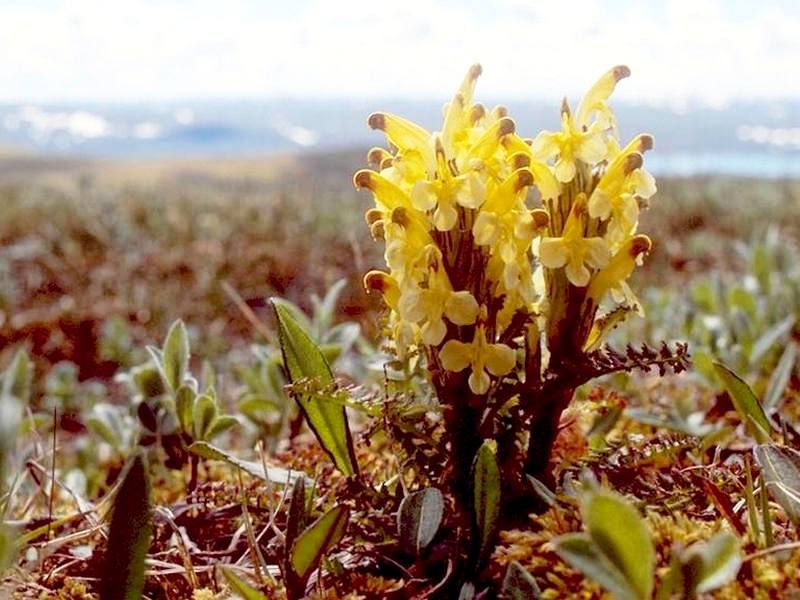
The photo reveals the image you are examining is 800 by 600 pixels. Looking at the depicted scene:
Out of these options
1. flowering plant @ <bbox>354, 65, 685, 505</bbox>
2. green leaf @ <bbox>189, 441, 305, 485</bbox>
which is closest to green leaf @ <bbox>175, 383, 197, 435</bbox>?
green leaf @ <bbox>189, 441, 305, 485</bbox>

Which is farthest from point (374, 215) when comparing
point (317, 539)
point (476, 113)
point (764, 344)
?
point (764, 344)

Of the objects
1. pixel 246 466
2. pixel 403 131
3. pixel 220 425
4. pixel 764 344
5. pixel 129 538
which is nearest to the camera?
pixel 129 538

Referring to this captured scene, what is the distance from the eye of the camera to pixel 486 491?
1120 mm

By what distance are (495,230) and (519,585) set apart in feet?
1.31

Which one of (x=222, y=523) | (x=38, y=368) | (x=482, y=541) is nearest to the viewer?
(x=482, y=541)

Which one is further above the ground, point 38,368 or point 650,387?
point 650,387

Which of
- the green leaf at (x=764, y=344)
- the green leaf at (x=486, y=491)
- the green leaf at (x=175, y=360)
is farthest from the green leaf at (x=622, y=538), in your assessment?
the green leaf at (x=764, y=344)

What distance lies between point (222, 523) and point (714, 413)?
42.7 inches

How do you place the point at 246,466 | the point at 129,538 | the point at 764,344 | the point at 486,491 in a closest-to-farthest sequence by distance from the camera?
the point at 129,538, the point at 486,491, the point at 246,466, the point at 764,344

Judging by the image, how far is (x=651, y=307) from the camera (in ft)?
10.7

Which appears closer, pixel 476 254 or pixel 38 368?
pixel 476 254

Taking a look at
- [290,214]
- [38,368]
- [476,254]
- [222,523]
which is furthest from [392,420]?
[290,214]

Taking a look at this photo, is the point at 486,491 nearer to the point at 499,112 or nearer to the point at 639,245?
the point at 639,245

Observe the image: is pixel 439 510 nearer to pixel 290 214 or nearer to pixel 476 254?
pixel 476 254
